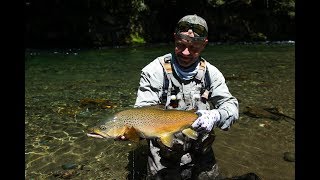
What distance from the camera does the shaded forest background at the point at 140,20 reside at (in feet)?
104

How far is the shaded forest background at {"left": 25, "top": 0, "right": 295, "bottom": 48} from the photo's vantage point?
104 feet

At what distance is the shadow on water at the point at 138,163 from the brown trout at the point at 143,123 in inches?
73.5

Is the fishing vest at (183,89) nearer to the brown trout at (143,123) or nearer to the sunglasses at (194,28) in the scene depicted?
the sunglasses at (194,28)

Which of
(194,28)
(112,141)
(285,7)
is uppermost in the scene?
(285,7)

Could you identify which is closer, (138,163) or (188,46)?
(188,46)

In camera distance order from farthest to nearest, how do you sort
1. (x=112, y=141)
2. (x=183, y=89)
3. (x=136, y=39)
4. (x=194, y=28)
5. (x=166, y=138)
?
(x=136, y=39) < (x=112, y=141) < (x=183, y=89) < (x=194, y=28) < (x=166, y=138)

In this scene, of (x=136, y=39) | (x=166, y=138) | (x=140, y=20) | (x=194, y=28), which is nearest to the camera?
(x=166, y=138)

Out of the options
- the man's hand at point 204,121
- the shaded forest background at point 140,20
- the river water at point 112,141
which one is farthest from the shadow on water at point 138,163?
the shaded forest background at point 140,20

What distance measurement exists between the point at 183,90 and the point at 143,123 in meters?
1.18

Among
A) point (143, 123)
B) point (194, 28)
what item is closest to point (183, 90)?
point (194, 28)

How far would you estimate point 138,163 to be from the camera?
6.49m

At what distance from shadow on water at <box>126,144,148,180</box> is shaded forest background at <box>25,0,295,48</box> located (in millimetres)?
25550

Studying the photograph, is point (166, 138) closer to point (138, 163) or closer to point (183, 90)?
point (183, 90)
